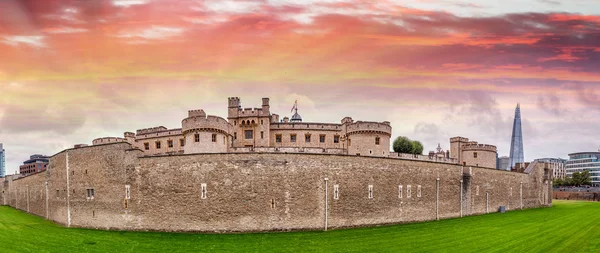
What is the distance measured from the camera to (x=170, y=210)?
35.8m

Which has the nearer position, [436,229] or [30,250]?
[30,250]

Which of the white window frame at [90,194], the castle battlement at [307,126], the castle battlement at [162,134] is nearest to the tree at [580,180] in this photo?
the castle battlement at [307,126]

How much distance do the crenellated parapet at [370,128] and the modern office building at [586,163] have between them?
168 metres

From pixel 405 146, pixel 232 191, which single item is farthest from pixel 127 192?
pixel 405 146

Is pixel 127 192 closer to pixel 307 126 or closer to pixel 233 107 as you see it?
pixel 233 107

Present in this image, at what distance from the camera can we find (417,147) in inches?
3469

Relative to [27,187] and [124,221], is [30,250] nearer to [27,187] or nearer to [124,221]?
[124,221]

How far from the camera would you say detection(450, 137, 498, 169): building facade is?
224 feet

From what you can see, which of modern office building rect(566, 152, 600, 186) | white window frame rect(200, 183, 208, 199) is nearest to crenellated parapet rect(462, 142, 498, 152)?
white window frame rect(200, 183, 208, 199)

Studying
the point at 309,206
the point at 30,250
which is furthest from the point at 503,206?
the point at 30,250

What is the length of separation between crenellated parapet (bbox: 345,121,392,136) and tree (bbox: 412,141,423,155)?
34950 millimetres

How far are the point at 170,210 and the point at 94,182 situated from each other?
8.79 m

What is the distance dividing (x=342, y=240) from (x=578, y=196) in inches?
3330

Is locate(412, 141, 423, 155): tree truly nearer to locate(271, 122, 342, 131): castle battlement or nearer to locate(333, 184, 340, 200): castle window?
locate(271, 122, 342, 131): castle battlement
